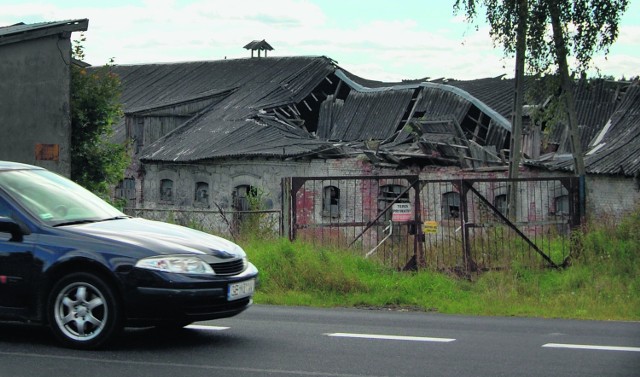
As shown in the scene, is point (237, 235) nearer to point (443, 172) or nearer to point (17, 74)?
point (17, 74)

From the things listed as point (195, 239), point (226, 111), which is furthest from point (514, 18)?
point (226, 111)

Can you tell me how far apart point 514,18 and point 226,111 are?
65.1ft

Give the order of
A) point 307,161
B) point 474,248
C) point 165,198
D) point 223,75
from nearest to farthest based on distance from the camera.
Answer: point 474,248
point 307,161
point 165,198
point 223,75

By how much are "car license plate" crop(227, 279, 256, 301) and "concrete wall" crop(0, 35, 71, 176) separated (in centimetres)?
1650

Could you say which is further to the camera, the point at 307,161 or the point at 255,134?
the point at 255,134

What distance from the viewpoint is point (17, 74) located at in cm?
2327

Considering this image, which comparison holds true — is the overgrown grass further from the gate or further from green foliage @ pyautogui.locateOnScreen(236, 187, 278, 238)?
green foliage @ pyautogui.locateOnScreen(236, 187, 278, 238)

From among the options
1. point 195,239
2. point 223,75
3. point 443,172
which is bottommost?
point 195,239

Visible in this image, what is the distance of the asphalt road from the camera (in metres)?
7.06

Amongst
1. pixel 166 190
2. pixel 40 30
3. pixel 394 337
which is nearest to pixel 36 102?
pixel 40 30

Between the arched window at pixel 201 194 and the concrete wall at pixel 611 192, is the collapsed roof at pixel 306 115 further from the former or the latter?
the concrete wall at pixel 611 192

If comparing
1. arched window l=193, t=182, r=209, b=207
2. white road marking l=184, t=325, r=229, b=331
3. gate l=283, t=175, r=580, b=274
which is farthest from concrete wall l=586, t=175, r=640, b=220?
white road marking l=184, t=325, r=229, b=331

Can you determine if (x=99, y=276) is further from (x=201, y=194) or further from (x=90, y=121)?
(x=201, y=194)

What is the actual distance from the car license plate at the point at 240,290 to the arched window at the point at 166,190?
30.1 m
